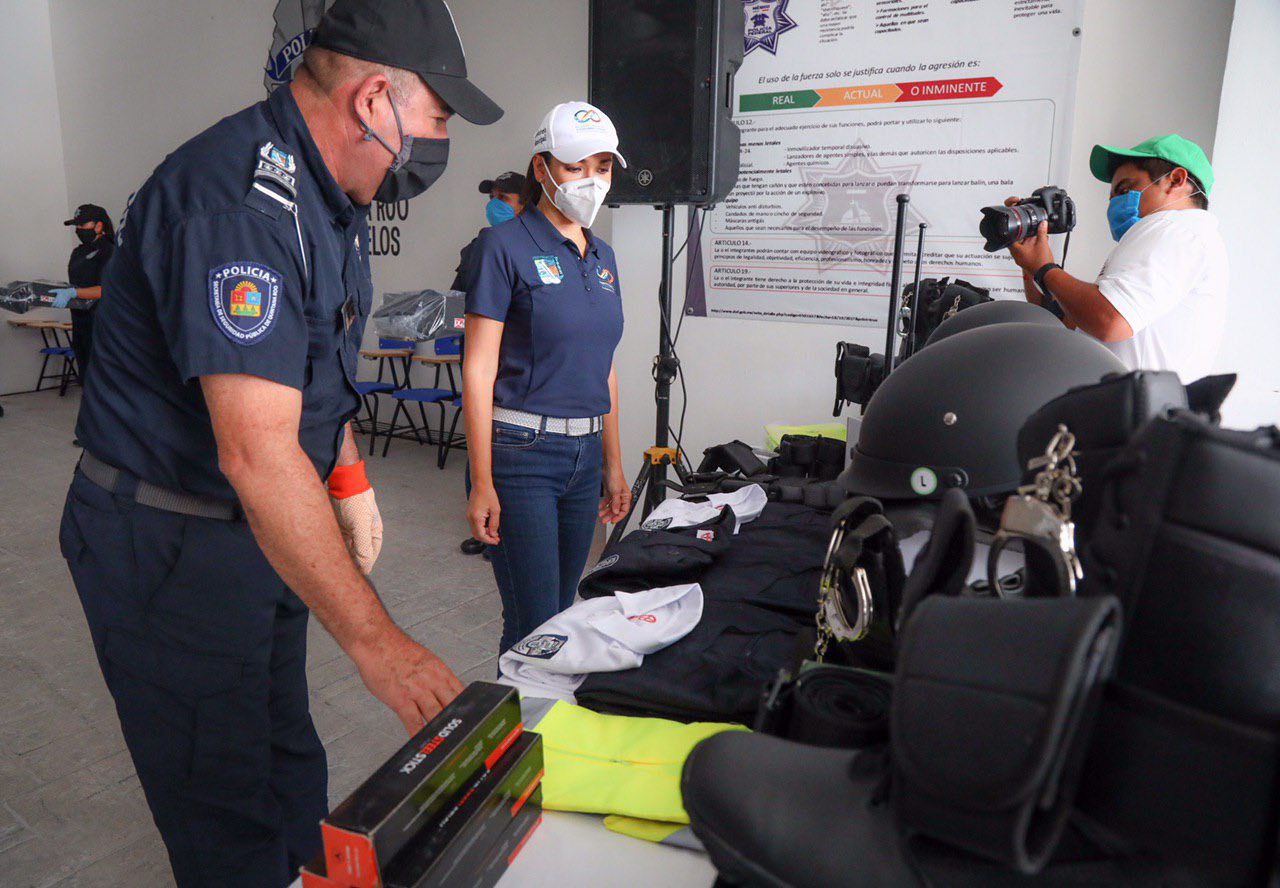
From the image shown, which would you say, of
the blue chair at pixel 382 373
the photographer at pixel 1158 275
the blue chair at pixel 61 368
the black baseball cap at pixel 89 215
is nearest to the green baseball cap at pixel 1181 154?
the photographer at pixel 1158 275

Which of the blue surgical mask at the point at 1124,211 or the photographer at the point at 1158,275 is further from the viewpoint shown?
the blue surgical mask at the point at 1124,211

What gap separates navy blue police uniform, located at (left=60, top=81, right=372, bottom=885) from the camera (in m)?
1.06

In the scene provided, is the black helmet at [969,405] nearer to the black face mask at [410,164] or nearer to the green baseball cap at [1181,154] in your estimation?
the black face mask at [410,164]

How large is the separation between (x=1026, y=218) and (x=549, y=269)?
108 cm

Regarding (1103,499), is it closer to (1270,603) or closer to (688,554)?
(1270,603)

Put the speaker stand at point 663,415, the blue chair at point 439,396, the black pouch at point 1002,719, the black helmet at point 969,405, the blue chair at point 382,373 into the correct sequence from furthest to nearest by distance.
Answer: the blue chair at point 382,373, the blue chair at point 439,396, the speaker stand at point 663,415, the black helmet at point 969,405, the black pouch at point 1002,719

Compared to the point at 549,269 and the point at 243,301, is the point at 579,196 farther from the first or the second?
the point at 243,301

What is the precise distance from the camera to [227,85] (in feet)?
21.8

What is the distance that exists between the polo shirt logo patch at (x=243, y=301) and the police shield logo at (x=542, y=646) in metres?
0.51

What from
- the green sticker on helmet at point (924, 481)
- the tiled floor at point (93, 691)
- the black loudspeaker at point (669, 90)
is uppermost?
the black loudspeaker at point (669, 90)

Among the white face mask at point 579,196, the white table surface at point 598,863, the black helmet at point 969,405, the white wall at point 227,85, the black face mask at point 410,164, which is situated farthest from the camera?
the white wall at point 227,85

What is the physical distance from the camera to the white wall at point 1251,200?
2262mm

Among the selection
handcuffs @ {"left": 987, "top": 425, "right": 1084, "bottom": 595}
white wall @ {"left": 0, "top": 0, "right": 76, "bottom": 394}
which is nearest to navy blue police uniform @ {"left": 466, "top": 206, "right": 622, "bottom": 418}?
handcuffs @ {"left": 987, "top": 425, "right": 1084, "bottom": 595}

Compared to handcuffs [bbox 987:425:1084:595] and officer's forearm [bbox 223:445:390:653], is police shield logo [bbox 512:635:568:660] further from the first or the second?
handcuffs [bbox 987:425:1084:595]
